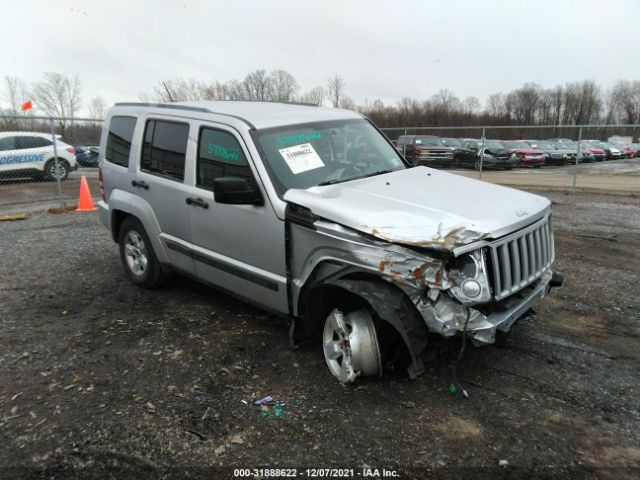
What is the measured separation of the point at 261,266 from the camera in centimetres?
378

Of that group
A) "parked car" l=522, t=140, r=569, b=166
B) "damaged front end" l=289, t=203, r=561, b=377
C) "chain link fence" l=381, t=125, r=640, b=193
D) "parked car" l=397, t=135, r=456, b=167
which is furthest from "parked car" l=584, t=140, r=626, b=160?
"damaged front end" l=289, t=203, r=561, b=377

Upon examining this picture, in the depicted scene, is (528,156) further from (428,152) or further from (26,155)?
(26,155)

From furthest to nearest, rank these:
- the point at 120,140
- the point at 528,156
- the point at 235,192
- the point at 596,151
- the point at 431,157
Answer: the point at 596,151 < the point at 528,156 < the point at 431,157 < the point at 120,140 < the point at 235,192

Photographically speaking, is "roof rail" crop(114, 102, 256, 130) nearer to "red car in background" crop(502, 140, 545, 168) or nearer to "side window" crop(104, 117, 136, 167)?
"side window" crop(104, 117, 136, 167)

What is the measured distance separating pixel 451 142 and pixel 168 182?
20.4 metres

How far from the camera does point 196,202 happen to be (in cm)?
417

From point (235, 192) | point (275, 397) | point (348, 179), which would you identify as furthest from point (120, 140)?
point (275, 397)

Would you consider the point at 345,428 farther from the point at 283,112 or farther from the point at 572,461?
the point at 283,112

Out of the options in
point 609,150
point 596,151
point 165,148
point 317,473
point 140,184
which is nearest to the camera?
point 317,473

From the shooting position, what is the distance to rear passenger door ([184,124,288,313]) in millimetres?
3658

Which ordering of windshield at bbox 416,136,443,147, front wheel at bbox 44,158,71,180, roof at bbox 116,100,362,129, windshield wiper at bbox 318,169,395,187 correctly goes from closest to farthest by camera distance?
windshield wiper at bbox 318,169,395,187
roof at bbox 116,100,362,129
front wheel at bbox 44,158,71,180
windshield at bbox 416,136,443,147

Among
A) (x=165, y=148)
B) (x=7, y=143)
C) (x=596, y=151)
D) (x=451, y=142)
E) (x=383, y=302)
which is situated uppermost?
(x=451, y=142)

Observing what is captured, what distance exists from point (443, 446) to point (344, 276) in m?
1.20

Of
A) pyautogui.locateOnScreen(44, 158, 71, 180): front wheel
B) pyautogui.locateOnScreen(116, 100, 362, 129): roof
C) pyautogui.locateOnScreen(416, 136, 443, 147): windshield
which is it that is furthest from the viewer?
pyautogui.locateOnScreen(416, 136, 443, 147): windshield
